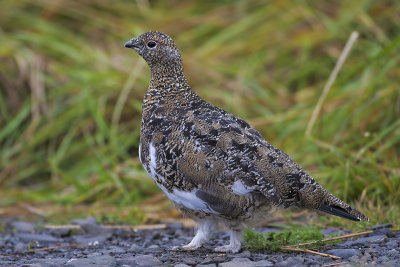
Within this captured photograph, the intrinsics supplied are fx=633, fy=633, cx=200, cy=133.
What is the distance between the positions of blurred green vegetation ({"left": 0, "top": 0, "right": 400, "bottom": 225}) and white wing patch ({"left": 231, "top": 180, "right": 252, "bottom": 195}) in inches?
64.8

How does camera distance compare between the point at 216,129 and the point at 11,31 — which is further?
the point at 11,31

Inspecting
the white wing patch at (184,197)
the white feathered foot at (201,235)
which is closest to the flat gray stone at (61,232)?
the white feathered foot at (201,235)

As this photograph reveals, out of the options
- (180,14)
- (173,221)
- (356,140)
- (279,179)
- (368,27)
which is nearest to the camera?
(279,179)

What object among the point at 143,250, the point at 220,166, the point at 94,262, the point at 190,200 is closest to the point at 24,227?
the point at 143,250

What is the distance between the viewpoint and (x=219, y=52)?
8.10 meters

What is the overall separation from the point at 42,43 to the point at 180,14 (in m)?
1.96

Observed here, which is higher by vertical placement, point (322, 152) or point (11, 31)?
point (11, 31)

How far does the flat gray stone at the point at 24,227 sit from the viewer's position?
17.1ft

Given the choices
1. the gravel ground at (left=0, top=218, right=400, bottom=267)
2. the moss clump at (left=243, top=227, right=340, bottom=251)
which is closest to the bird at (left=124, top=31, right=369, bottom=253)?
the moss clump at (left=243, top=227, right=340, bottom=251)

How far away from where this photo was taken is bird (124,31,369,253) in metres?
3.68

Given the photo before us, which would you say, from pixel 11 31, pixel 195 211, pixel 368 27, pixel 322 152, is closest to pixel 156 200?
pixel 322 152

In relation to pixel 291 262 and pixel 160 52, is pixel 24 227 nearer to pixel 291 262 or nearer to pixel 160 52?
pixel 160 52

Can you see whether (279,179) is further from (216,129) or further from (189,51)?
(189,51)

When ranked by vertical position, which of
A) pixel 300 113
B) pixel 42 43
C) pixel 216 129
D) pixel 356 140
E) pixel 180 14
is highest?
pixel 180 14
